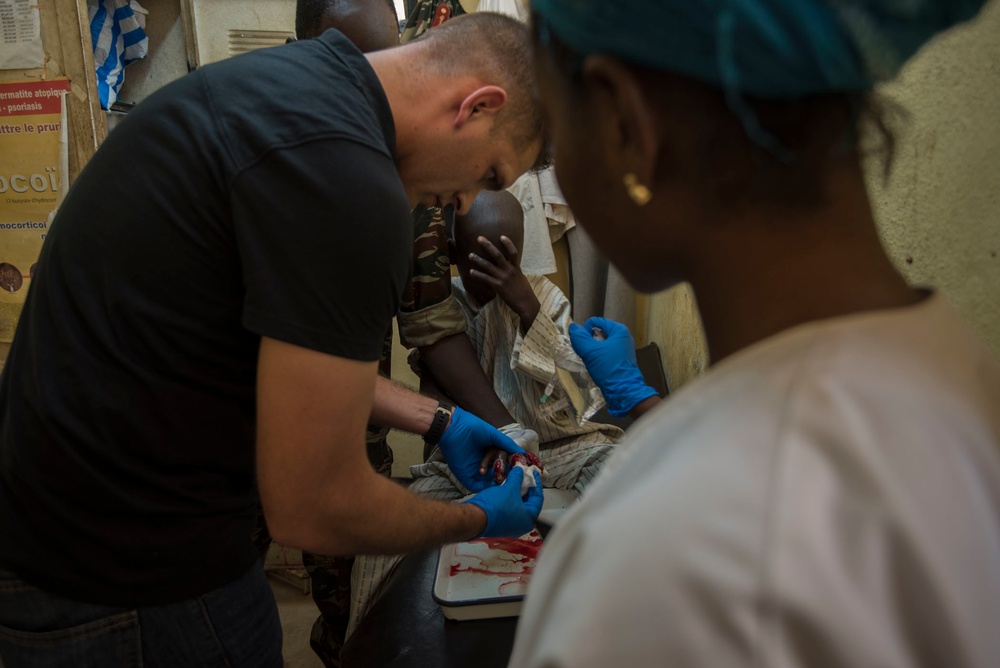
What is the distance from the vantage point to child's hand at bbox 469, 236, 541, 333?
1.92 meters

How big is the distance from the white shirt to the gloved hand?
1.34 meters

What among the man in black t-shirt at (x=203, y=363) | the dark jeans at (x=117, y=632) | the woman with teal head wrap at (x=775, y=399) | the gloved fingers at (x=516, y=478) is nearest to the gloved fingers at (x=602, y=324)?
the gloved fingers at (x=516, y=478)

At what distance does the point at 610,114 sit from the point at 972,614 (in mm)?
330

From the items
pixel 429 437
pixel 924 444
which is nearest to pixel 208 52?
pixel 429 437

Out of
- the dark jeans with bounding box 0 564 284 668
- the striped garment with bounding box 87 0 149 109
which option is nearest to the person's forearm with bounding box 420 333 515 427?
the dark jeans with bounding box 0 564 284 668

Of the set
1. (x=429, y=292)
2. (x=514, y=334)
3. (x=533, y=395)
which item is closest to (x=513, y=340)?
(x=514, y=334)

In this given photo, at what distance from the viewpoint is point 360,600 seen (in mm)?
1364

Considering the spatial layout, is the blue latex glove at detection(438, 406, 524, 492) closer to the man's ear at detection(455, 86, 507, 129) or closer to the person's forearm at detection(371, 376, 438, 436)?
the person's forearm at detection(371, 376, 438, 436)

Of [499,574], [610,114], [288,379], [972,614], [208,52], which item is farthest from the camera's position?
[208,52]

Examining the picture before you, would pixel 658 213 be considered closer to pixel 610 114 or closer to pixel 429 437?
pixel 610 114

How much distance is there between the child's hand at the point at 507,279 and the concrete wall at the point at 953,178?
3.44 ft

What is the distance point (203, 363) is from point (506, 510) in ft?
1.87

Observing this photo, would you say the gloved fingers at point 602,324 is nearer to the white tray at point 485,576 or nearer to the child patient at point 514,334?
the child patient at point 514,334

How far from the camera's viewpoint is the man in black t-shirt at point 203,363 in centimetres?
75
